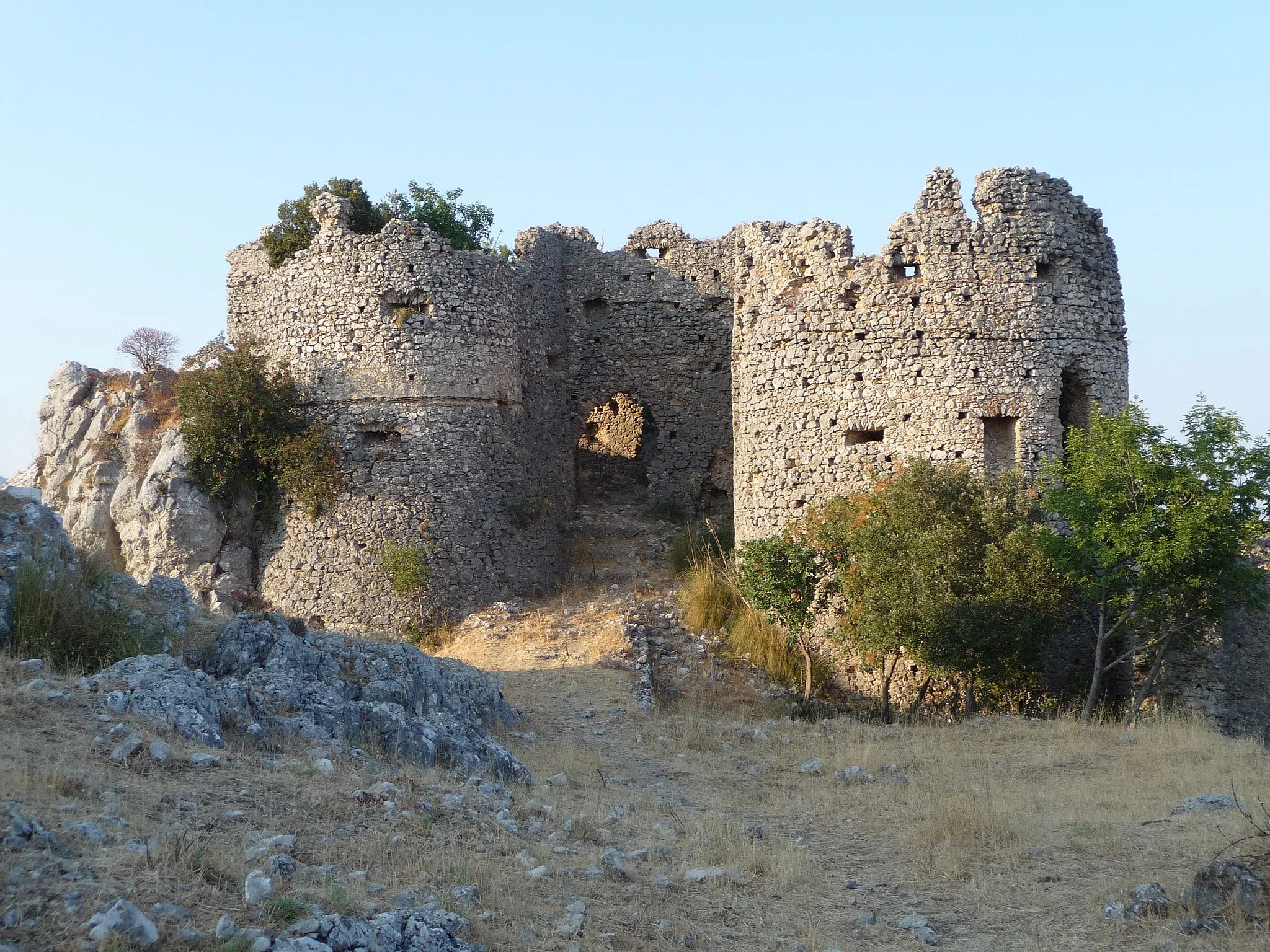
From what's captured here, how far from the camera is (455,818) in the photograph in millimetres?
7703

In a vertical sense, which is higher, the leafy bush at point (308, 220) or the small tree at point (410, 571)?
the leafy bush at point (308, 220)

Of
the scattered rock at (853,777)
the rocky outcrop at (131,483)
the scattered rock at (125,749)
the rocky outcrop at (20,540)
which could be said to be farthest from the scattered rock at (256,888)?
the rocky outcrop at (131,483)

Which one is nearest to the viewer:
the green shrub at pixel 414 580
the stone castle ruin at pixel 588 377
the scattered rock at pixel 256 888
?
the scattered rock at pixel 256 888

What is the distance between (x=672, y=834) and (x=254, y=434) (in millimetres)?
11347

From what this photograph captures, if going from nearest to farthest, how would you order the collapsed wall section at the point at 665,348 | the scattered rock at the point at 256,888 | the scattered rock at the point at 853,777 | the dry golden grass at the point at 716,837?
1. the scattered rock at the point at 256,888
2. the dry golden grass at the point at 716,837
3. the scattered rock at the point at 853,777
4. the collapsed wall section at the point at 665,348

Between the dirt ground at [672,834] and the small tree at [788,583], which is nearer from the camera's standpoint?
the dirt ground at [672,834]

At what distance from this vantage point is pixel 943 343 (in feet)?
52.1

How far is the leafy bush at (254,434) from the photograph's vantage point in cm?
1770

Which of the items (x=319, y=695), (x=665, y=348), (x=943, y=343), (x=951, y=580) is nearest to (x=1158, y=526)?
(x=951, y=580)

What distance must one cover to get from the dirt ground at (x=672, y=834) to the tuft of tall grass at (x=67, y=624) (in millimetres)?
1072

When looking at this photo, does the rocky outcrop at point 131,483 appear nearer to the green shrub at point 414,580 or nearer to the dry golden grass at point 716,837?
the green shrub at point 414,580

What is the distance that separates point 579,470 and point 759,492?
6915 mm

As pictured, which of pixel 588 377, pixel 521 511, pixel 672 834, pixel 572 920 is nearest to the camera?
pixel 572 920

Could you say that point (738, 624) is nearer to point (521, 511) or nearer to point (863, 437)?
point (863, 437)
